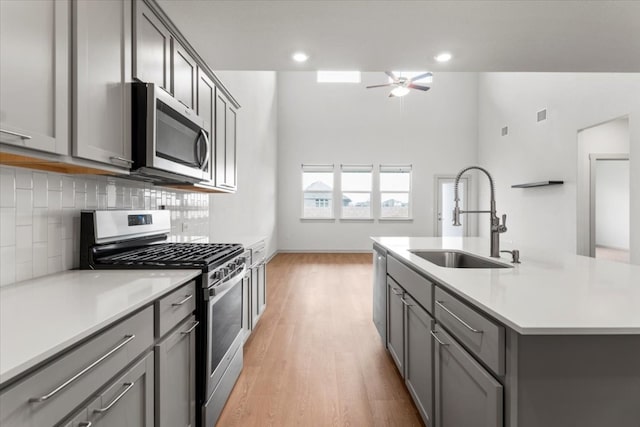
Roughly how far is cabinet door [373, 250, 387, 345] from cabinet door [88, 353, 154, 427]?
1.80 meters

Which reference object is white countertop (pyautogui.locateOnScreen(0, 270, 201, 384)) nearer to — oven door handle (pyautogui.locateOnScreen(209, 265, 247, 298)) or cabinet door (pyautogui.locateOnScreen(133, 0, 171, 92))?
oven door handle (pyautogui.locateOnScreen(209, 265, 247, 298))

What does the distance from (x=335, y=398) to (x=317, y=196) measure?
690 centimetres

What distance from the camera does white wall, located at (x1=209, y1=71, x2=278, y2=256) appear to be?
423cm

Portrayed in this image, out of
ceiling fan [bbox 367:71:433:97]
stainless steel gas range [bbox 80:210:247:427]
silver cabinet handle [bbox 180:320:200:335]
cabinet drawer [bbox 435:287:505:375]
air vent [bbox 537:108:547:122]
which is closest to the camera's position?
cabinet drawer [bbox 435:287:505:375]

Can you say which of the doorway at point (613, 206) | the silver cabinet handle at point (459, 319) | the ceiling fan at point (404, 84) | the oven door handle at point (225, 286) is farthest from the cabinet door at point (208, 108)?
the doorway at point (613, 206)

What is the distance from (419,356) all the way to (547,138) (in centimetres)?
603

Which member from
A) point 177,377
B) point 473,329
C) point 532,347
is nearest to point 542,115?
point 473,329

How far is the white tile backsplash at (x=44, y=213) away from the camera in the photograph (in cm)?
135

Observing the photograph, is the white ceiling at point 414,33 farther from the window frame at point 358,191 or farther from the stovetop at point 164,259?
the window frame at point 358,191

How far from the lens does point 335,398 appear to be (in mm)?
2113

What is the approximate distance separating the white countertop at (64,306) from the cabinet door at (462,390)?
1.14 m

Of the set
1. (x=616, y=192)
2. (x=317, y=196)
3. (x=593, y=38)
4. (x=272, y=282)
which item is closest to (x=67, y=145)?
(x=593, y=38)

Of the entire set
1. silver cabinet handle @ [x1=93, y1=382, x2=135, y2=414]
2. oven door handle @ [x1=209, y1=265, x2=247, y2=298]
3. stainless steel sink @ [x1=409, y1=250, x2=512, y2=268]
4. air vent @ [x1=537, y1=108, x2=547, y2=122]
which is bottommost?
silver cabinet handle @ [x1=93, y1=382, x2=135, y2=414]

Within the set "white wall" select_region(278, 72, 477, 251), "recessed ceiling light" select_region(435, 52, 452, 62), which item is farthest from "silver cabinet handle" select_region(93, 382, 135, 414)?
"white wall" select_region(278, 72, 477, 251)
